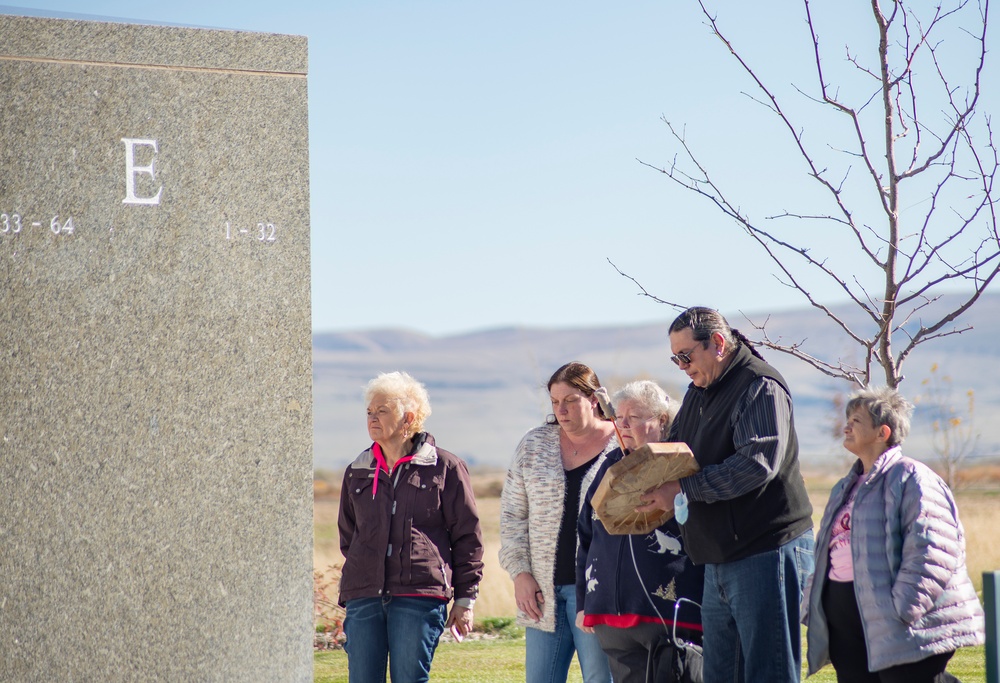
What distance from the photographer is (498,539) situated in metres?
19.8

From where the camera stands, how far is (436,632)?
188 inches

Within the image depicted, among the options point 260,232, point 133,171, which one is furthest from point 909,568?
point 133,171

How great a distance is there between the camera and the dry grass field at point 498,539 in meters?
10.7

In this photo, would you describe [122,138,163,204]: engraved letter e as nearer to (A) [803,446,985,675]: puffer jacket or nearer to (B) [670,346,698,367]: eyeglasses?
(B) [670,346,698,367]: eyeglasses

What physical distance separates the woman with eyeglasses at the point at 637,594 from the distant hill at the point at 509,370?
6555cm

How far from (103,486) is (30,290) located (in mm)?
630

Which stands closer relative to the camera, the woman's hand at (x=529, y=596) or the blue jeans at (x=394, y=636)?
the blue jeans at (x=394, y=636)

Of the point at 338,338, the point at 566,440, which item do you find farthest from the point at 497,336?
the point at 566,440

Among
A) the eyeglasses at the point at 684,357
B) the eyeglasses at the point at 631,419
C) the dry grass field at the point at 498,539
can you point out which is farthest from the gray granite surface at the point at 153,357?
the dry grass field at the point at 498,539

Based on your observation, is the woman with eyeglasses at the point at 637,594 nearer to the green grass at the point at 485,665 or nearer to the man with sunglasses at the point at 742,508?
the man with sunglasses at the point at 742,508

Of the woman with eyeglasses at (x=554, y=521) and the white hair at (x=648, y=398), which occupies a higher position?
the white hair at (x=648, y=398)

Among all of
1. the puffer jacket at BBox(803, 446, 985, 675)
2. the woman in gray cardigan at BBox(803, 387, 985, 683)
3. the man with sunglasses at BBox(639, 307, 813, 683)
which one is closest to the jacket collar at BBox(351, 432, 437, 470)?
the man with sunglasses at BBox(639, 307, 813, 683)

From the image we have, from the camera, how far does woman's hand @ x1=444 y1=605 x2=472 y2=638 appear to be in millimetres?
4868

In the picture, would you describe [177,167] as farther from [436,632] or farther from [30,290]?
[436,632]
